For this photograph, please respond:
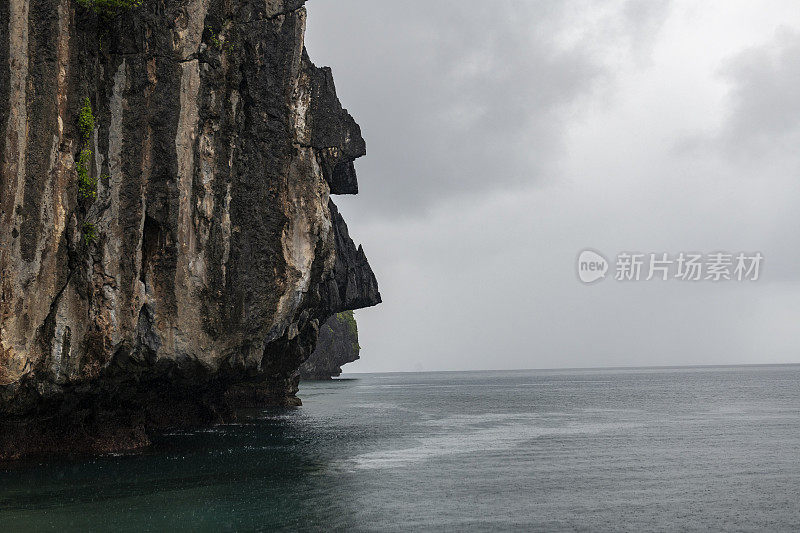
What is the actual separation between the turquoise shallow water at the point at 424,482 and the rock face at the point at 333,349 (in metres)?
89.1

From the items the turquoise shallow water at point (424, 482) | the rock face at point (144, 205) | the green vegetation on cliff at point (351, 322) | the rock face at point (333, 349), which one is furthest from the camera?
the green vegetation on cliff at point (351, 322)

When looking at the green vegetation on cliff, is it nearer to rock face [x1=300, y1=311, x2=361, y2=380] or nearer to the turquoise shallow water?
rock face [x1=300, y1=311, x2=361, y2=380]

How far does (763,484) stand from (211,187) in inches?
1002

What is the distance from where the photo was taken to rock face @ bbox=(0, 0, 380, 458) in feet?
84.2

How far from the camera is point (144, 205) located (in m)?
29.6

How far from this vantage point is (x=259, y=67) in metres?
33.6

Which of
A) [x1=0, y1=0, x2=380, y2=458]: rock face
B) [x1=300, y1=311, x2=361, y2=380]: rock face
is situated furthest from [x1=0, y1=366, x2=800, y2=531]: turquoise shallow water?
[x1=300, y1=311, x2=361, y2=380]: rock face

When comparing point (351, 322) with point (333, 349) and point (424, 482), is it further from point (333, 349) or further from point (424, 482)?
point (424, 482)

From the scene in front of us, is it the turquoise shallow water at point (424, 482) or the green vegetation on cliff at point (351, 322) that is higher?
the green vegetation on cliff at point (351, 322)

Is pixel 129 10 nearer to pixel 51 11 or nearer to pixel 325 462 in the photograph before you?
pixel 51 11

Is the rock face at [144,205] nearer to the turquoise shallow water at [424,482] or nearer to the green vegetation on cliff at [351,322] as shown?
the turquoise shallow water at [424,482]

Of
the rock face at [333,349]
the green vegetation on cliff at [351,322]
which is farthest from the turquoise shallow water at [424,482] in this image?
the green vegetation on cliff at [351,322]

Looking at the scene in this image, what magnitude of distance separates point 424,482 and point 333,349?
378ft

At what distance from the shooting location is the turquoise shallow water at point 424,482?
2002cm
